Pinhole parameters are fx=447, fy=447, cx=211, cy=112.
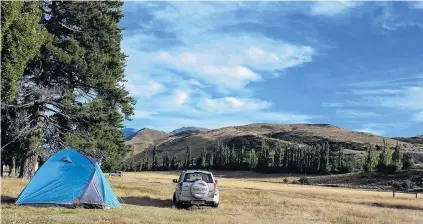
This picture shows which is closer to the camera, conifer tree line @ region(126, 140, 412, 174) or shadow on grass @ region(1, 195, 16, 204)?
shadow on grass @ region(1, 195, 16, 204)

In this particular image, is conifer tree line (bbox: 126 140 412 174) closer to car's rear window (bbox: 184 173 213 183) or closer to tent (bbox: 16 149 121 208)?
car's rear window (bbox: 184 173 213 183)

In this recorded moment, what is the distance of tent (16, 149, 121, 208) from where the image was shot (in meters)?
19.1

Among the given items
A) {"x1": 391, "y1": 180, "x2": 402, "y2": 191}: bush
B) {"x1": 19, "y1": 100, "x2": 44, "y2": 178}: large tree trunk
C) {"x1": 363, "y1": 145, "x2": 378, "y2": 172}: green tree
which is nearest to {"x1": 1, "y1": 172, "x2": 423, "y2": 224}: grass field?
{"x1": 19, "y1": 100, "x2": 44, "y2": 178}: large tree trunk

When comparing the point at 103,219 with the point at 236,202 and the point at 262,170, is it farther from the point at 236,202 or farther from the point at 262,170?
the point at 262,170

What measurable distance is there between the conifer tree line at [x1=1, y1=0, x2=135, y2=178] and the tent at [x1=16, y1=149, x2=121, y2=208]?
7578 mm

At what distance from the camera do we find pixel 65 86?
31078 mm

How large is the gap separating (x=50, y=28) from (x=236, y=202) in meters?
17.1

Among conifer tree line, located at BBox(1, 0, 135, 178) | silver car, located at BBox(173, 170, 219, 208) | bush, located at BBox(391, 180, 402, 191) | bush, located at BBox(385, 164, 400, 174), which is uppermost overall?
conifer tree line, located at BBox(1, 0, 135, 178)

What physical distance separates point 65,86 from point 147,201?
11.1 metres

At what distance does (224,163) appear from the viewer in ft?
604

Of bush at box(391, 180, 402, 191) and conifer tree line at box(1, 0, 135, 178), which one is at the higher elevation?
conifer tree line at box(1, 0, 135, 178)

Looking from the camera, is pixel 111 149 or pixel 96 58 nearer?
pixel 96 58

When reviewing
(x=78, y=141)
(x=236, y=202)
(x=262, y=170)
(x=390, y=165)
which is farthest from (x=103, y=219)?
(x=262, y=170)

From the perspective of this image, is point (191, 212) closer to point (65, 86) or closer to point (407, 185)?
point (65, 86)
